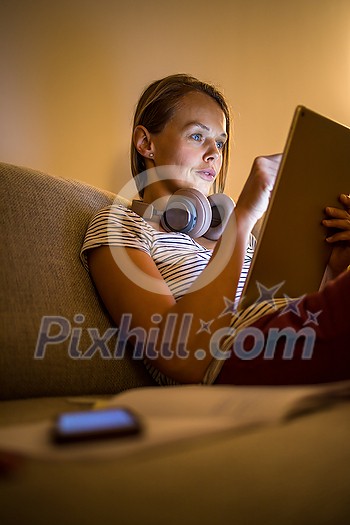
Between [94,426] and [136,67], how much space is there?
4.91 ft

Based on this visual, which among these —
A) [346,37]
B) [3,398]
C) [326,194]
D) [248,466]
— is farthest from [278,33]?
[248,466]

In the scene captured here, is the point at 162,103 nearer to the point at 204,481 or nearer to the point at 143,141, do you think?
the point at 143,141

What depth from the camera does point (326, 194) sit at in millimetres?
751

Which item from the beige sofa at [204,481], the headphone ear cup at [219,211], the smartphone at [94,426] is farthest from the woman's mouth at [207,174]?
the smartphone at [94,426]

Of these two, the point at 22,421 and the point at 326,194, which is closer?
the point at 22,421

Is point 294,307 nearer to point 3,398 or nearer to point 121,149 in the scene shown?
point 3,398

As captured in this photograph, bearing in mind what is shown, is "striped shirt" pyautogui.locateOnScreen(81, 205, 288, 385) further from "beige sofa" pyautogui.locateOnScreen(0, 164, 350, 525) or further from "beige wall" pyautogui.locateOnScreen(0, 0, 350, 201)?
"beige wall" pyautogui.locateOnScreen(0, 0, 350, 201)

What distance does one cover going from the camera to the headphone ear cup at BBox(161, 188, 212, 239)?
938 mm

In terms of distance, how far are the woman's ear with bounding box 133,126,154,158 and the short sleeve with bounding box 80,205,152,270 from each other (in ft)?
1.02

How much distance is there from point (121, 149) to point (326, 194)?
3.05 feet

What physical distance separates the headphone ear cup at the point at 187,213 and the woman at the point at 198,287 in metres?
0.02

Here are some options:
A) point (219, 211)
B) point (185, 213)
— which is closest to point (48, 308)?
point (185, 213)

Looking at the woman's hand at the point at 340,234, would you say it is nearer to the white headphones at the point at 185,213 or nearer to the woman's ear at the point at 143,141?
the white headphones at the point at 185,213

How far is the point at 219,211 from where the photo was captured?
3.39ft
